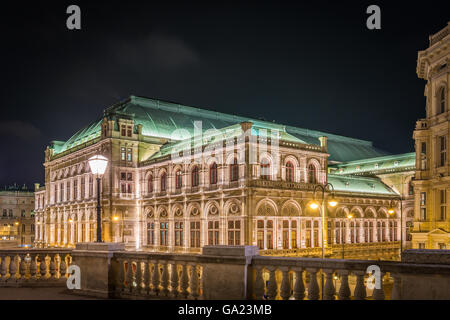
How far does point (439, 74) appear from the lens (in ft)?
113

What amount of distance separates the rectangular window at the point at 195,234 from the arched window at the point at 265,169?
377 inches

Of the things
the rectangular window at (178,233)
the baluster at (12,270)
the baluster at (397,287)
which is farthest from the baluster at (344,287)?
the rectangular window at (178,233)

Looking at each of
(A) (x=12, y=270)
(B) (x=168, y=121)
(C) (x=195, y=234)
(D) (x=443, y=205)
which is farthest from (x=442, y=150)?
(B) (x=168, y=121)

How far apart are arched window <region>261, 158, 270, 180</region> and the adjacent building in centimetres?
8985

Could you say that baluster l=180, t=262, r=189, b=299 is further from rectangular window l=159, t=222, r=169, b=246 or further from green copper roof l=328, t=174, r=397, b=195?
green copper roof l=328, t=174, r=397, b=195

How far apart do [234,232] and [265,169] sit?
7088mm

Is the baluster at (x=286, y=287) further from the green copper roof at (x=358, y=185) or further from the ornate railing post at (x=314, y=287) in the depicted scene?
the green copper roof at (x=358, y=185)

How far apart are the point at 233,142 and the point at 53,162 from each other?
4381 centimetres

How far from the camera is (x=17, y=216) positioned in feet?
400

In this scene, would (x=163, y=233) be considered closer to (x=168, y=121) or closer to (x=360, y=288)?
(x=168, y=121)

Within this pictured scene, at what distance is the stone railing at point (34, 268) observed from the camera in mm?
13797

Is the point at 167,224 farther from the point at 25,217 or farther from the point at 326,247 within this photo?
the point at 25,217

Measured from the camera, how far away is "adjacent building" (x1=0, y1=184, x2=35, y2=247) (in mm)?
118688

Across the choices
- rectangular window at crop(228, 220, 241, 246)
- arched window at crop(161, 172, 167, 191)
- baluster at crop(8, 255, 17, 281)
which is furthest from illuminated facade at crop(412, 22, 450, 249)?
arched window at crop(161, 172, 167, 191)
